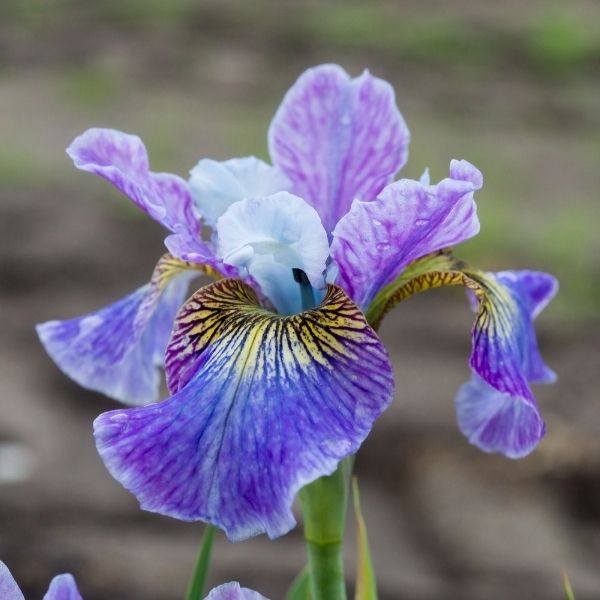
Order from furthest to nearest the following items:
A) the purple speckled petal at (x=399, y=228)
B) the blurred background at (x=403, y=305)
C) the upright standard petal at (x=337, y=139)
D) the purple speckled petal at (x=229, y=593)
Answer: the blurred background at (x=403, y=305), the upright standard petal at (x=337, y=139), the purple speckled petal at (x=399, y=228), the purple speckled petal at (x=229, y=593)

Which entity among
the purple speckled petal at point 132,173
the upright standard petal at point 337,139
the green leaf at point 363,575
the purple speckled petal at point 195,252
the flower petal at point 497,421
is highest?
the upright standard petal at point 337,139

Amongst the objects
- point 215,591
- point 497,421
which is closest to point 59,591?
point 215,591

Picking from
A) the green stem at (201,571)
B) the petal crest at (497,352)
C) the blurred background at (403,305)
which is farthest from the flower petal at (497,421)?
the blurred background at (403,305)

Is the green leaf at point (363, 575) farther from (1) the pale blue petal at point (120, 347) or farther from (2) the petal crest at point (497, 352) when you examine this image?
(1) the pale blue petal at point (120, 347)

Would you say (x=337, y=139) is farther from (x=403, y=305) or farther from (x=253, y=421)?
(x=403, y=305)

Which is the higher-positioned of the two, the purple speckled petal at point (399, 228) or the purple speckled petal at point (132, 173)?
the purple speckled petal at point (132, 173)

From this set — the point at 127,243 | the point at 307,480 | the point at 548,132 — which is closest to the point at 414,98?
the point at 548,132

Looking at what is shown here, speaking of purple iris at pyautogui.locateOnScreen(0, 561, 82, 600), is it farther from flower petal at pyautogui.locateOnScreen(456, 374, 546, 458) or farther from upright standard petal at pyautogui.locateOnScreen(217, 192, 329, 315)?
flower petal at pyautogui.locateOnScreen(456, 374, 546, 458)
